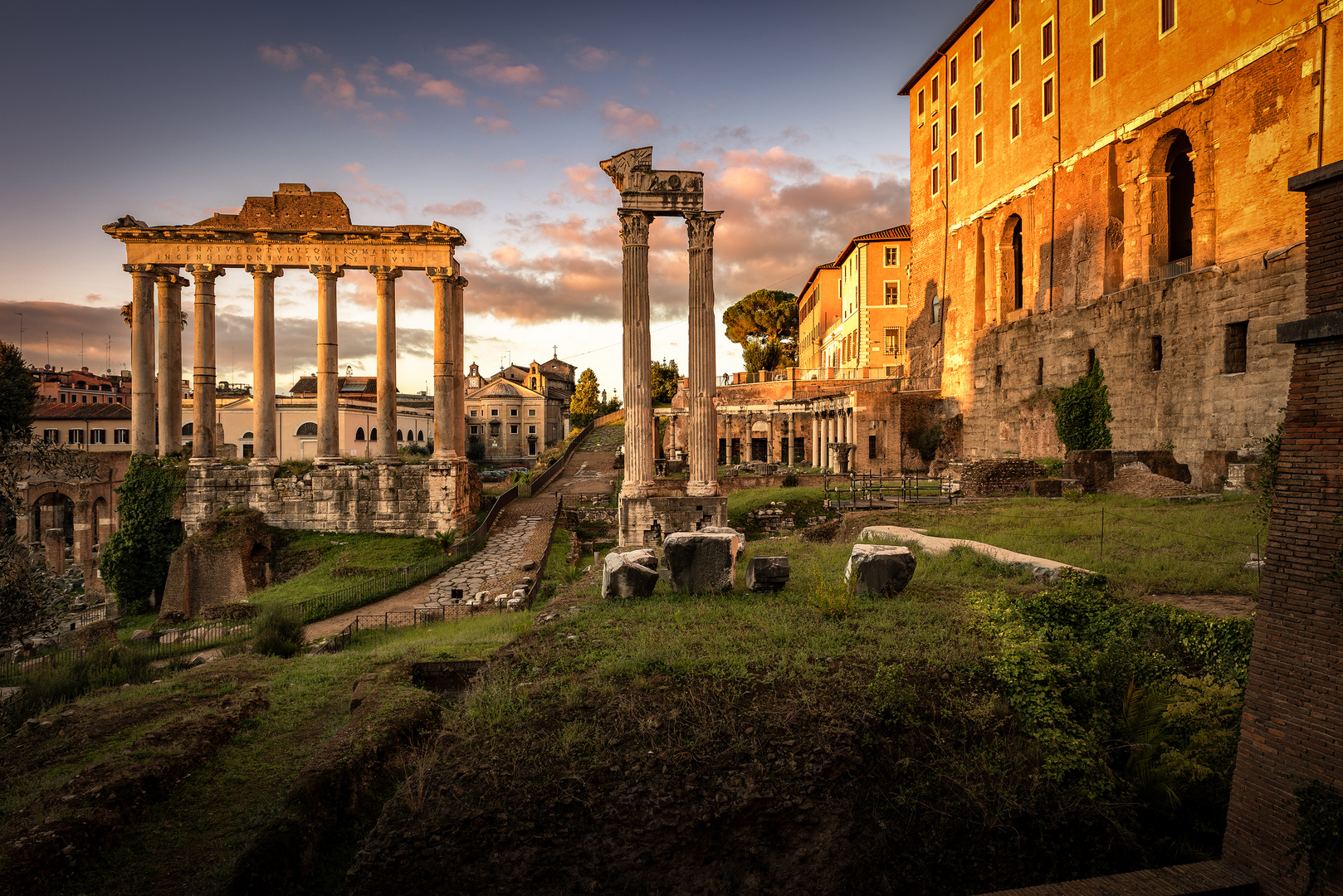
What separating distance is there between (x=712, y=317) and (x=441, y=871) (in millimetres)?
12606

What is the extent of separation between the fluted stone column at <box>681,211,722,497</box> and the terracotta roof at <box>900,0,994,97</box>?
2753 centimetres

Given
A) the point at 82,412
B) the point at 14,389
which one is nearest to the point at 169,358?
the point at 14,389

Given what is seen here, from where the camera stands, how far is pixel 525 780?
4.84 metres

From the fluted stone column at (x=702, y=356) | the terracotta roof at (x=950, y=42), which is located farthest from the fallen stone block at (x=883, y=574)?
the terracotta roof at (x=950, y=42)

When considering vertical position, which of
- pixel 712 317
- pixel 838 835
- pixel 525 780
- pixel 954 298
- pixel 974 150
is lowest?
pixel 838 835

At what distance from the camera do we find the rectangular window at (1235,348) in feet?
63.2

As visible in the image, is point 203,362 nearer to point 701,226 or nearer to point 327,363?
point 327,363

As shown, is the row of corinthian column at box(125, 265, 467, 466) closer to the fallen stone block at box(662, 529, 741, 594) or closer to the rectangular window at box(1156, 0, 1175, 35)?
the fallen stone block at box(662, 529, 741, 594)

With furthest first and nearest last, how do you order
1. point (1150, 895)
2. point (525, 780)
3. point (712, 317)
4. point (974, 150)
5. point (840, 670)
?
point (974, 150), point (712, 317), point (840, 670), point (525, 780), point (1150, 895)

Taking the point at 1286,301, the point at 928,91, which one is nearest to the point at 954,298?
the point at 928,91

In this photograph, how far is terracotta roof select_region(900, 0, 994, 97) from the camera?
32.0 metres

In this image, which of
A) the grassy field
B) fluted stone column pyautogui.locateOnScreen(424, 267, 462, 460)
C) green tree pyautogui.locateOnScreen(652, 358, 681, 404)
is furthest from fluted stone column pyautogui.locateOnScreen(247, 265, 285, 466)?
green tree pyautogui.locateOnScreen(652, 358, 681, 404)

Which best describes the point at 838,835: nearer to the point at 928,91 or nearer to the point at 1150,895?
the point at 1150,895

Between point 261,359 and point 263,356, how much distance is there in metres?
0.12
